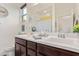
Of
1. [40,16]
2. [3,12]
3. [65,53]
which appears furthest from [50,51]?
[3,12]

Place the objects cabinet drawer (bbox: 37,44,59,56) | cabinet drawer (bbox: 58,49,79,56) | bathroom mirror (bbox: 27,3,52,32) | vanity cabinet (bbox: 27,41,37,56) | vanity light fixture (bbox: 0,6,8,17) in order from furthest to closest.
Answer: vanity light fixture (bbox: 0,6,8,17)
bathroom mirror (bbox: 27,3,52,32)
vanity cabinet (bbox: 27,41,37,56)
cabinet drawer (bbox: 37,44,59,56)
cabinet drawer (bbox: 58,49,79,56)

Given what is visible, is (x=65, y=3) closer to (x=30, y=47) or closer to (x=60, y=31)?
(x=60, y=31)

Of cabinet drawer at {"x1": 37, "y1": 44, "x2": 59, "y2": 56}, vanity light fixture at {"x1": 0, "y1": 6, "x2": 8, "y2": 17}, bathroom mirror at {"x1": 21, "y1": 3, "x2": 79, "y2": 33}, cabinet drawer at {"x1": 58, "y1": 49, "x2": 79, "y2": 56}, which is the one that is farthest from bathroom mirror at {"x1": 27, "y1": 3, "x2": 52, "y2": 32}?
cabinet drawer at {"x1": 58, "y1": 49, "x2": 79, "y2": 56}

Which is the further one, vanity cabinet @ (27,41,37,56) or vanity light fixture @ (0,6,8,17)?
vanity light fixture @ (0,6,8,17)

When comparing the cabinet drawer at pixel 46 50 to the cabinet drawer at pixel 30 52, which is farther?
the cabinet drawer at pixel 30 52

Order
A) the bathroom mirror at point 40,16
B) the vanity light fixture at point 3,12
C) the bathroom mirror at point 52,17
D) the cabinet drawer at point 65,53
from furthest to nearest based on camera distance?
the vanity light fixture at point 3,12
the bathroom mirror at point 40,16
the bathroom mirror at point 52,17
the cabinet drawer at point 65,53

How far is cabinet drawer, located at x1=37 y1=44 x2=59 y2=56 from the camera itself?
4.50 ft

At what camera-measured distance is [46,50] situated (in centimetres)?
152

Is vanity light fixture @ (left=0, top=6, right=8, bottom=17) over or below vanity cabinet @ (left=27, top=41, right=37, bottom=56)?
over

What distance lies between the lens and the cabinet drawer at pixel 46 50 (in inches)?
54.1

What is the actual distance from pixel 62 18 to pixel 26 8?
1521 mm

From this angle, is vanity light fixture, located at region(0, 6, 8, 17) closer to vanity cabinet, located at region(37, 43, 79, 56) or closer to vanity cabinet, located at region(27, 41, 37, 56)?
vanity cabinet, located at region(27, 41, 37, 56)

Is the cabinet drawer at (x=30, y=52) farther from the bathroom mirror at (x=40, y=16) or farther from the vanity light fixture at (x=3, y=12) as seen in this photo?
the vanity light fixture at (x=3, y=12)

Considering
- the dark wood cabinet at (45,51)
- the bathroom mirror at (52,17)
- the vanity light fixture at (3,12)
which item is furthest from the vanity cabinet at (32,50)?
the vanity light fixture at (3,12)
